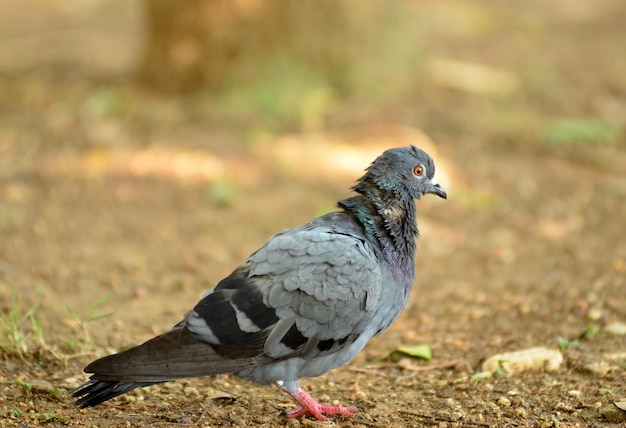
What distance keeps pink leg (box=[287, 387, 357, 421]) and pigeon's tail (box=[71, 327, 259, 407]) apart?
388 millimetres

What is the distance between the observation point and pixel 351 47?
10.8m

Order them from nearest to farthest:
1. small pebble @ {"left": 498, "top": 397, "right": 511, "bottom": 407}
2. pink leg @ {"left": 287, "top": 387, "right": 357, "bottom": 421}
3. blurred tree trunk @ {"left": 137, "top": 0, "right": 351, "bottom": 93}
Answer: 1. pink leg @ {"left": 287, "top": 387, "right": 357, "bottom": 421}
2. small pebble @ {"left": 498, "top": 397, "right": 511, "bottom": 407}
3. blurred tree trunk @ {"left": 137, "top": 0, "right": 351, "bottom": 93}

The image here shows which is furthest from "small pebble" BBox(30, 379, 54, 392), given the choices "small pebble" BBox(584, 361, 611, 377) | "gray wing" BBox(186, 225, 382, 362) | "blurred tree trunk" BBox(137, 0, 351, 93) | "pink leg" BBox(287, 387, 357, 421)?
"blurred tree trunk" BBox(137, 0, 351, 93)

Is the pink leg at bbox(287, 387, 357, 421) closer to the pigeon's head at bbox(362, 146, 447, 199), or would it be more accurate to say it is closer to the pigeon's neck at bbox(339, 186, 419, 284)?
the pigeon's neck at bbox(339, 186, 419, 284)

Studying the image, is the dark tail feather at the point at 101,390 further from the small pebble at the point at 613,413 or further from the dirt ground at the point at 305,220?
the small pebble at the point at 613,413

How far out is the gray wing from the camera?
4238 mm

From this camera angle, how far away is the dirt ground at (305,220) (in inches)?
184

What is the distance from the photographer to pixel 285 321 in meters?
4.27

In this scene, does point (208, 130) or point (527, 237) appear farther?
point (208, 130)

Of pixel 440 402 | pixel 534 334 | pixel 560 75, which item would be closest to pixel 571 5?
pixel 560 75

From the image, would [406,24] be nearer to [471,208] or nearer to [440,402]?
[471,208]

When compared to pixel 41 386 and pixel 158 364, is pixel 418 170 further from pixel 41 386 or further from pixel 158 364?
pixel 41 386

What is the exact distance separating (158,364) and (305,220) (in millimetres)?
3871

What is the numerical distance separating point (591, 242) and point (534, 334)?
222 cm
